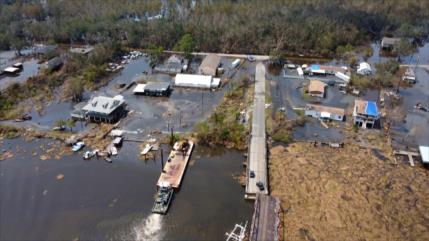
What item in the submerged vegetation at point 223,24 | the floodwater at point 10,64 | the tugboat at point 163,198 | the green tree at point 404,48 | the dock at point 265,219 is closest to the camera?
the dock at point 265,219

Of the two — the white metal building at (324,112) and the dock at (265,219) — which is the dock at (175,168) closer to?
the dock at (265,219)

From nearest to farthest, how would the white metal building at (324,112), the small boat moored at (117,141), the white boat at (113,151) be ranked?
the white boat at (113,151)
the small boat moored at (117,141)
the white metal building at (324,112)

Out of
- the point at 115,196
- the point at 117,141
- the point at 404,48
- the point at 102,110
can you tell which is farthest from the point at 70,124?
the point at 404,48

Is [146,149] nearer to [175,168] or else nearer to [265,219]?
[175,168]

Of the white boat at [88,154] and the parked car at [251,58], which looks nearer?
the white boat at [88,154]

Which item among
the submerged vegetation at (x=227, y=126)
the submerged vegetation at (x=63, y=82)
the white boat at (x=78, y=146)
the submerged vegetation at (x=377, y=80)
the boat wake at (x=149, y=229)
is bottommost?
the boat wake at (x=149, y=229)

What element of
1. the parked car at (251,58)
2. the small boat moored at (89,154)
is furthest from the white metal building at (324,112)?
the small boat moored at (89,154)

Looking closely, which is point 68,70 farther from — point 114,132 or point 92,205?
point 92,205
